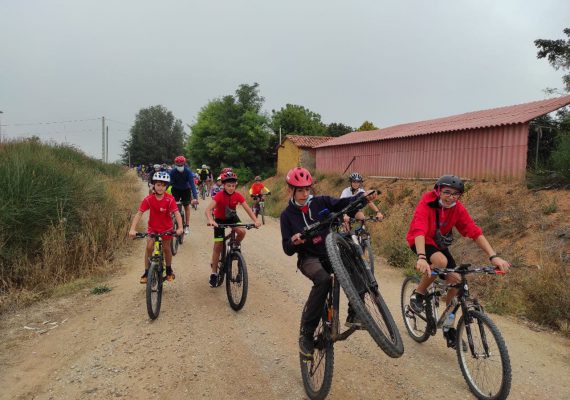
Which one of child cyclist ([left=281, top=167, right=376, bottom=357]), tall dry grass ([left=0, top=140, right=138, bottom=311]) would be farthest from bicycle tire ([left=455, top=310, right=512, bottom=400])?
tall dry grass ([left=0, top=140, right=138, bottom=311])

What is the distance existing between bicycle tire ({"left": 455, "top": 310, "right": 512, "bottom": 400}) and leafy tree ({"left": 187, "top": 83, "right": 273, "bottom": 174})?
123 feet

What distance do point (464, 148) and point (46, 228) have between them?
49.4ft

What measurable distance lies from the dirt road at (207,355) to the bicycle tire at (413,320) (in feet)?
0.40

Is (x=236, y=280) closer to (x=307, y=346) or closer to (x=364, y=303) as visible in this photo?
(x=307, y=346)

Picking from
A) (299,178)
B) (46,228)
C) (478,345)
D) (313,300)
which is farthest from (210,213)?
(46,228)

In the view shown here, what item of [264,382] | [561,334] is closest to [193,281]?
[264,382]

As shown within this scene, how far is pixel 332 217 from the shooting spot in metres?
3.39

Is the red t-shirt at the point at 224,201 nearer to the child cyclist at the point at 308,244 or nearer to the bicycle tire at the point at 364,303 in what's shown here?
the child cyclist at the point at 308,244

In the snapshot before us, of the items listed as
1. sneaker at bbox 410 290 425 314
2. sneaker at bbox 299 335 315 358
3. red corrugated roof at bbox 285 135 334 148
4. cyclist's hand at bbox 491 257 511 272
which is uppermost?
red corrugated roof at bbox 285 135 334 148

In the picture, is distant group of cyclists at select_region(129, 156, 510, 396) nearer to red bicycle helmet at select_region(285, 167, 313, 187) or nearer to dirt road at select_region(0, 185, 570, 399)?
red bicycle helmet at select_region(285, 167, 313, 187)

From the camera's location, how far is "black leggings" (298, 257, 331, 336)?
345 cm

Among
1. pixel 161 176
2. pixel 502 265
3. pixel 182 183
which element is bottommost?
pixel 502 265

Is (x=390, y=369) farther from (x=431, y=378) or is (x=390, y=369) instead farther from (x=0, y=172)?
(x=0, y=172)

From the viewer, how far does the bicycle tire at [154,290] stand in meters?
5.60
